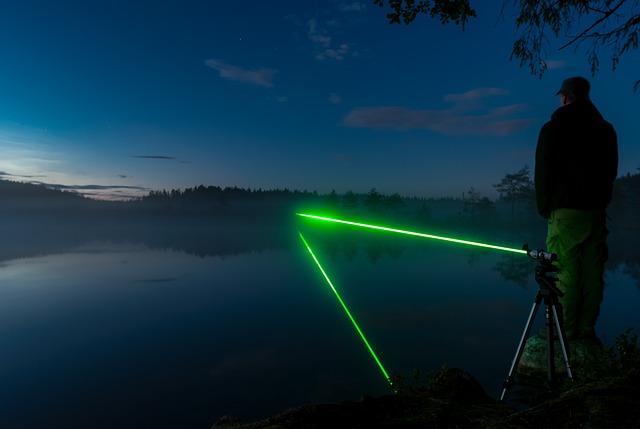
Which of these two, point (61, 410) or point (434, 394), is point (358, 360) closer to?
point (434, 394)

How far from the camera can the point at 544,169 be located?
5.61m

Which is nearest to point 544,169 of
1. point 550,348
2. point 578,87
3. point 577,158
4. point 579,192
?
point 577,158

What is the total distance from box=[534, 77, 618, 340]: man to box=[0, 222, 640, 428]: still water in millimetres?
3067

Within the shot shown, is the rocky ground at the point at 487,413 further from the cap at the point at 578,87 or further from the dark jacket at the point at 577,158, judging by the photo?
the cap at the point at 578,87

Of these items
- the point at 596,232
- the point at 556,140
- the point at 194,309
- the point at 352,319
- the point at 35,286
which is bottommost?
the point at 35,286

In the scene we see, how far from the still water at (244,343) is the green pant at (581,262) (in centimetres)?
279

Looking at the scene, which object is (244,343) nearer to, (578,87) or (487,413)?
(487,413)

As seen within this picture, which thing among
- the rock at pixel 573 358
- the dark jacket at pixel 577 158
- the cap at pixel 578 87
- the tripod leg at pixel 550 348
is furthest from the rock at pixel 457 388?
the cap at pixel 578 87

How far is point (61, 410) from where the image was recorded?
31.4 feet

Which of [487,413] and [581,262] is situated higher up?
[581,262]

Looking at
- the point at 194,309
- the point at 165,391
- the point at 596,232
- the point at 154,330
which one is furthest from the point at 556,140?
the point at 194,309

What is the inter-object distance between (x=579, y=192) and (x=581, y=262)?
115 cm

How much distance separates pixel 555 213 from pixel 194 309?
1936 centimetres

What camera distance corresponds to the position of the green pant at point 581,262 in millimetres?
5492
